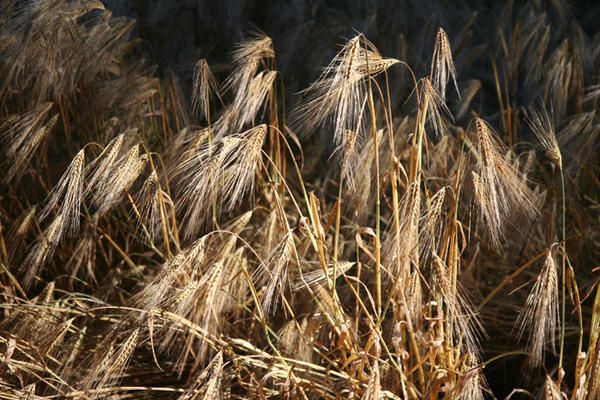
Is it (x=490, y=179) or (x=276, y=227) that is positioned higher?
(x=490, y=179)

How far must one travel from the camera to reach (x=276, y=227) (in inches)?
91.7

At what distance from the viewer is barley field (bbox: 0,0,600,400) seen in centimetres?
184

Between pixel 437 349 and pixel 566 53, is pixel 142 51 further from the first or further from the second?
pixel 437 349

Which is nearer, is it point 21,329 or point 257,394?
point 257,394

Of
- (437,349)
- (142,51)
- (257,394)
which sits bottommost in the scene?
(257,394)

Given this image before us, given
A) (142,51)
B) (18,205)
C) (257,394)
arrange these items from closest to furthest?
(257,394), (18,205), (142,51)

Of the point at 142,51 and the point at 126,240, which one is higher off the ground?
the point at 142,51

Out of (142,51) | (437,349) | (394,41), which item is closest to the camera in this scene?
(437,349)

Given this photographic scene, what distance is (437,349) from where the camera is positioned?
1.89 metres

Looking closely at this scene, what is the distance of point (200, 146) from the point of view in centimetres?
222

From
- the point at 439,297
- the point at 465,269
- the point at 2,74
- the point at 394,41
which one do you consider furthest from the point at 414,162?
the point at 394,41

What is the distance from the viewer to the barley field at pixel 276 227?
1.84 m

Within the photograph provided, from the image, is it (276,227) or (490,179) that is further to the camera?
(276,227)

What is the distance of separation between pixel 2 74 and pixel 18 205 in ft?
1.34
